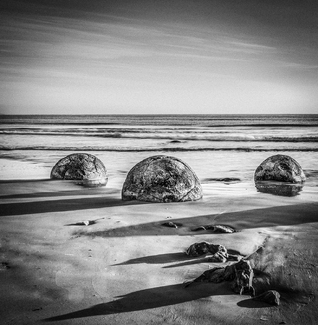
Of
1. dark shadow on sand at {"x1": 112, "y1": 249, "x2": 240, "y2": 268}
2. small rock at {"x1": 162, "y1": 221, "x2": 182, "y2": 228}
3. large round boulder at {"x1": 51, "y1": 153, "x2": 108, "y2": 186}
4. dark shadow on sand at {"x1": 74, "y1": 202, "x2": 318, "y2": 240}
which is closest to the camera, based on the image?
dark shadow on sand at {"x1": 112, "y1": 249, "x2": 240, "y2": 268}

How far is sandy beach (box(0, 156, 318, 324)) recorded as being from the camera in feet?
7.30

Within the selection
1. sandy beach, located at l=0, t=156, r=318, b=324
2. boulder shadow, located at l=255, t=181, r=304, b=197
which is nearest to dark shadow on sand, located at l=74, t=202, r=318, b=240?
sandy beach, located at l=0, t=156, r=318, b=324

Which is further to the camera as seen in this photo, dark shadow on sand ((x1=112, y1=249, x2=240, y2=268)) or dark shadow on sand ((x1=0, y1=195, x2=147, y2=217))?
dark shadow on sand ((x1=0, y1=195, x2=147, y2=217))

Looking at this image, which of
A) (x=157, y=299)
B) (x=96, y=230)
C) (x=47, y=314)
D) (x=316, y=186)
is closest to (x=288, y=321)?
(x=157, y=299)

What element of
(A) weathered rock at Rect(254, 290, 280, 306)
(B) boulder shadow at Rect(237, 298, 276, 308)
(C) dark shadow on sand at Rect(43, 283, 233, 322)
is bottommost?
(C) dark shadow on sand at Rect(43, 283, 233, 322)

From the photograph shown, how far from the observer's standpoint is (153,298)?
2.41 m

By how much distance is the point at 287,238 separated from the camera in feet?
11.8

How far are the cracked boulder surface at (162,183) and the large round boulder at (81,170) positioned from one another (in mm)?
2154

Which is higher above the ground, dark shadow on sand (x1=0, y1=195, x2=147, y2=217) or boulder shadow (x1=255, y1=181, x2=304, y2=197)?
boulder shadow (x1=255, y1=181, x2=304, y2=197)

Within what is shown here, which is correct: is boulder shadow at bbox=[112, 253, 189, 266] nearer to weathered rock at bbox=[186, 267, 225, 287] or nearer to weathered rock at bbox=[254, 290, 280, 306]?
weathered rock at bbox=[186, 267, 225, 287]

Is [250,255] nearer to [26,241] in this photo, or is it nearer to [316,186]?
[26,241]

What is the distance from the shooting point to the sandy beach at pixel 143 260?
7.30 ft

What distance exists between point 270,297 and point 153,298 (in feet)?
2.69

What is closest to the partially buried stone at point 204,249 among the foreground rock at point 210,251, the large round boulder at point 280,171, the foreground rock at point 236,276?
the foreground rock at point 210,251
